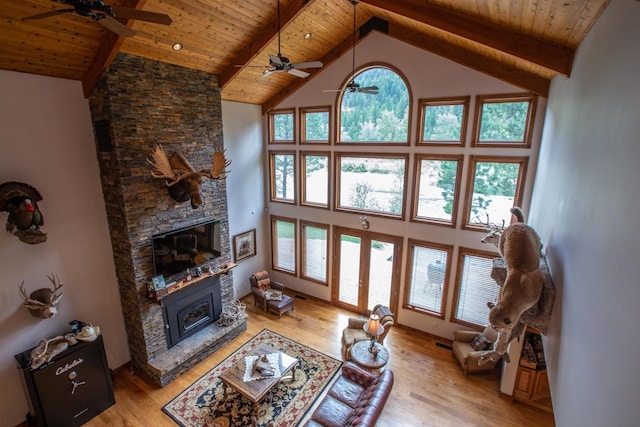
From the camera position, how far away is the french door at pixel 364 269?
23.9 feet

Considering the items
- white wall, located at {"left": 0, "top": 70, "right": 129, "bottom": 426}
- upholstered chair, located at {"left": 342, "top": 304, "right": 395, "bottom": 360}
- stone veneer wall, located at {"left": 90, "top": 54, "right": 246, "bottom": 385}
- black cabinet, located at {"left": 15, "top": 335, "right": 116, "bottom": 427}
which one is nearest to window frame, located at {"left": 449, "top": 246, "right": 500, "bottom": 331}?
upholstered chair, located at {"left": 342, "top": 304, "right": 395, "bottom": 360}

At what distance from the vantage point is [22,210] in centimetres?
421

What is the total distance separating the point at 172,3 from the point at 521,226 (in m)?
5.27

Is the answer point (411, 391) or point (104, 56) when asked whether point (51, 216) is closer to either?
point (104, 56)

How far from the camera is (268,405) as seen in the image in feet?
17.1

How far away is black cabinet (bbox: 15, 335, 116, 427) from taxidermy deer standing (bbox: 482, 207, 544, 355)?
5.92 m

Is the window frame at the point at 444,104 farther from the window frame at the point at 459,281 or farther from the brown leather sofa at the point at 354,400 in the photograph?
the brown leather sofa at the point at 354,400

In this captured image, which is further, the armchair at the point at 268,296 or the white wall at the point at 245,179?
the armchair at the point at 268,296

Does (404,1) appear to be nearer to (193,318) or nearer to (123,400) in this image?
(193,318)

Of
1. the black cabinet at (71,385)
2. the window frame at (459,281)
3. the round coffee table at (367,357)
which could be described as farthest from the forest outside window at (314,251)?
the black cabinet at (71,385)

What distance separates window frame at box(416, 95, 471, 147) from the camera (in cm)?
588

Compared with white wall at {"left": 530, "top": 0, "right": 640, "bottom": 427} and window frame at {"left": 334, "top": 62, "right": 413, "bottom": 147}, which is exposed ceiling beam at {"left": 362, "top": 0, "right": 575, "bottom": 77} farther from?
window frame at {"left": 334, "top": 62, "right": 413, "bottom": 147}

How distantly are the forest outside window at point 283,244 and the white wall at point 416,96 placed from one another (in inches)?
38.9

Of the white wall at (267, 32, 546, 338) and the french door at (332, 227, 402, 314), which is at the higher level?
the white wall at (267, 32, 546, 338)
